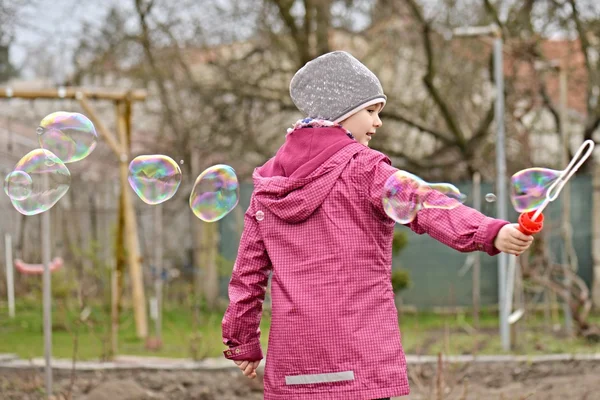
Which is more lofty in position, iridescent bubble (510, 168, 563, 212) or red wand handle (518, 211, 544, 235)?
iridescent bubble (510, 168, 563, 212)

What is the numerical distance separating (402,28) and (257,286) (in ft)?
41.1

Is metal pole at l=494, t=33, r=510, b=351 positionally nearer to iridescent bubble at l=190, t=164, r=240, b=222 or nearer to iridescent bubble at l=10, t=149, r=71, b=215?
iridescent bubble at l=10, t=149, r=71, b=215

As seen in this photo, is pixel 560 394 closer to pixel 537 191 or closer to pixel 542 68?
pixel 537 191

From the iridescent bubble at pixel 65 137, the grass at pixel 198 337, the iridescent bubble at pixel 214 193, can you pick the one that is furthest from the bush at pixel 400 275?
the iridescent bubble at pixel 214 193

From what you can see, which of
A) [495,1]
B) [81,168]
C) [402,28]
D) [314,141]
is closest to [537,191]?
[314,141]

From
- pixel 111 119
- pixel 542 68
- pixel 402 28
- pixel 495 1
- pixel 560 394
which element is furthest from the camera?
pixel 111 119

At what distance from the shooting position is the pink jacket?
2.95 meters

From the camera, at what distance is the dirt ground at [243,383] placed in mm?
5852

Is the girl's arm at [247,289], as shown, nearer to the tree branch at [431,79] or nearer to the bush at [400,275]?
the bush at [400,275]

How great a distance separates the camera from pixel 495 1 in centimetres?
1405

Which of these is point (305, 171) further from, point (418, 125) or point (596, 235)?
point (418, 125)

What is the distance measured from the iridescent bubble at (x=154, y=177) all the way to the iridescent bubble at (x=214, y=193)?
0.93 feet

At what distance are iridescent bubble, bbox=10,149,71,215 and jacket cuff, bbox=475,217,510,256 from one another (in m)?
2.19

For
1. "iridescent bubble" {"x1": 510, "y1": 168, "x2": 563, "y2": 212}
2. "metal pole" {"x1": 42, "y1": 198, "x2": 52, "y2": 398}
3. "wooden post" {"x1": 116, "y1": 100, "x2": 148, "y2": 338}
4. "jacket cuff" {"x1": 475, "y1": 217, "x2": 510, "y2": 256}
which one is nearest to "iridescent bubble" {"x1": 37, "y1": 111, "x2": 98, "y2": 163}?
"metal pole" {"x1": 42, "y1": 198, "x2": 52, "y2": 398}
